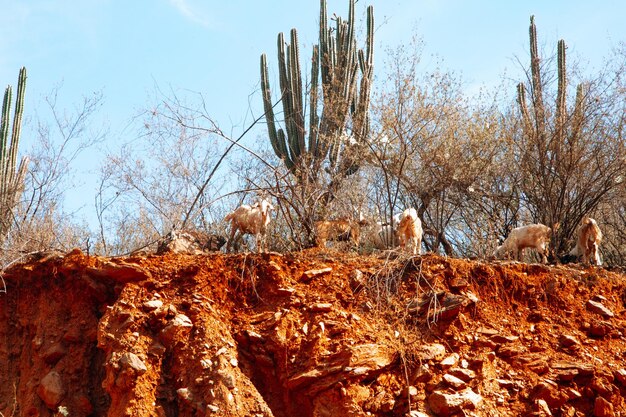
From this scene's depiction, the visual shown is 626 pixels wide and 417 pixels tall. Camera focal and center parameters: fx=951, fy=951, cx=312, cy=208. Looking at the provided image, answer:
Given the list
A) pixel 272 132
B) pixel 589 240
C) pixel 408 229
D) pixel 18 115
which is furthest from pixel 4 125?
pixel 589 240

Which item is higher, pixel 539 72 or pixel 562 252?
pixel 539 72

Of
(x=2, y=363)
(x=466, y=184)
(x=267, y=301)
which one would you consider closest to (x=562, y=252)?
(x=466, y=184)

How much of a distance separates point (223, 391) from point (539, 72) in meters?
9.83

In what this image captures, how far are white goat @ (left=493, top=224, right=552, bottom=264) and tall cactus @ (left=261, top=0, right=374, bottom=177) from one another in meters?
3.77

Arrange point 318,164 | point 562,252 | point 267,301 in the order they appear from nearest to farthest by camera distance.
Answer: point 267,301
point 562,252
point 318,164

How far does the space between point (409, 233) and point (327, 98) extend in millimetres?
4379

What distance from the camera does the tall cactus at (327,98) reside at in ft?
57.9

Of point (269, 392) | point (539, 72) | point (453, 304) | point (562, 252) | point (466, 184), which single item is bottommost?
point (269, 392)

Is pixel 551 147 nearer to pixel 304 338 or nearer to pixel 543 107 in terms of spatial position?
pixel 543 107

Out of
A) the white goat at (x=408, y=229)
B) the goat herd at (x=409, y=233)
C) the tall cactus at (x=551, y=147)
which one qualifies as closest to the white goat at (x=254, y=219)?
the goat herd at (x=409, y=233)

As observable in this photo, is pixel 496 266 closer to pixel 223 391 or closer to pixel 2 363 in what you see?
pixel 223 391

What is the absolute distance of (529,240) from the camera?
14.5 m

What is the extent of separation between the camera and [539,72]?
17.3 metres

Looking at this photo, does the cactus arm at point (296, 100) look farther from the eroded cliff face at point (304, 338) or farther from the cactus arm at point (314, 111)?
the eroded cliff face at point (304, 338)
